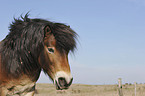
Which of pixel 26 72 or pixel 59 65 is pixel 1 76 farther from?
pixel 59 65

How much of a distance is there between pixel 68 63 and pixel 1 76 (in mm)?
1568

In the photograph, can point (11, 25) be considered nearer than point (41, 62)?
No

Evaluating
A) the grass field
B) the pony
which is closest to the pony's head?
the pony

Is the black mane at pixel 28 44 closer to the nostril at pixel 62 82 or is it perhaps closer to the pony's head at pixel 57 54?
the pony's head at pixel 57 54

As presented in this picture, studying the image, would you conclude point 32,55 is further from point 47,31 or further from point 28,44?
point 47,31

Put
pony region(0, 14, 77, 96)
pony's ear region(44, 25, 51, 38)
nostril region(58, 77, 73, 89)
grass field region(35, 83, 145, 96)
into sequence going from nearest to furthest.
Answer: nostril region(58, 77, 73, 89) < pony region(0, 14, 77, 96) < pony's ear region(44, 25, 51, 38) < grass field region(35, 83, 145, 96)

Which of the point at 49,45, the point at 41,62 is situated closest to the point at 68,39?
the point at 49,45

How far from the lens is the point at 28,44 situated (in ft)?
14.2

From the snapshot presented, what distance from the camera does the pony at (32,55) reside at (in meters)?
4.14

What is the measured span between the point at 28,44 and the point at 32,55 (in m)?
0.26

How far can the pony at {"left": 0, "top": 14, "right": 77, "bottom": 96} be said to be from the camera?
414 centimetres

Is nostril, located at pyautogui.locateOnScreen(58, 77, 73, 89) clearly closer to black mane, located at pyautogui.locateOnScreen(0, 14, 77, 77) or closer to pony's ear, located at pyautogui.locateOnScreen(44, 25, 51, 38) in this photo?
black mane, located at pyautogui.locateOnScreen(0, 14, 77, 77)

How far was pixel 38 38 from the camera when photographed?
4172 millimetres

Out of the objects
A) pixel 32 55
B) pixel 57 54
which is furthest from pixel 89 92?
pixel 57 54
